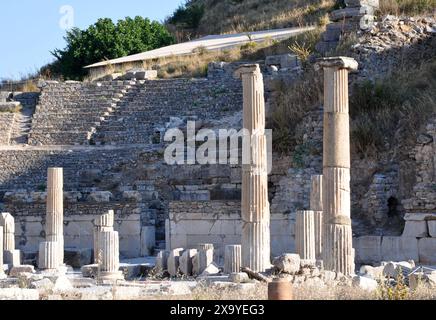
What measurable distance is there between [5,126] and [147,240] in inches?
441

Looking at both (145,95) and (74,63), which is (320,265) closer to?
(145,95)

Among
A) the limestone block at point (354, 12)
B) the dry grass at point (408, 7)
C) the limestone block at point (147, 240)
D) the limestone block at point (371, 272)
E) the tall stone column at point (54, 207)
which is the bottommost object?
the limestone block at point (371, 272)

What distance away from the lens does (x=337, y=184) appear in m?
28.1

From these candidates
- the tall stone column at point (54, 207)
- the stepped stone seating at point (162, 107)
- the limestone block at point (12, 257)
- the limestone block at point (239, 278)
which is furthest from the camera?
the stepped stone seating at point (162, 107)

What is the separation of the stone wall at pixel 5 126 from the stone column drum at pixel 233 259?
16.8 meters

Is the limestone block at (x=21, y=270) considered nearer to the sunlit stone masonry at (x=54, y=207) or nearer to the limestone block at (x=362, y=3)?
the sunlit stone masonry at (x=54, y=207)

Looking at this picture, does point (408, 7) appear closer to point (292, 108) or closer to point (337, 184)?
point (292, 108)

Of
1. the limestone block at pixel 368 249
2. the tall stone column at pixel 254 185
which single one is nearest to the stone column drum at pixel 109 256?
the tall stone column at pixel 254 185

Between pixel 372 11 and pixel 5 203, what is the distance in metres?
12.7

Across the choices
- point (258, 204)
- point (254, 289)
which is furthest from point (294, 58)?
point (254, 289)

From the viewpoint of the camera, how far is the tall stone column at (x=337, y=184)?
28031 millimetres

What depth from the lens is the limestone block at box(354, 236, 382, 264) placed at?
33.8 meters

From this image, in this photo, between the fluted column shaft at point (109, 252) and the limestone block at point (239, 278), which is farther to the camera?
the fluted column shaft at point (109, 252)

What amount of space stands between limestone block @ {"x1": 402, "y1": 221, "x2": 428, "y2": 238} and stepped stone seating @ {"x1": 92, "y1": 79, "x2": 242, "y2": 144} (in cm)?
1159
